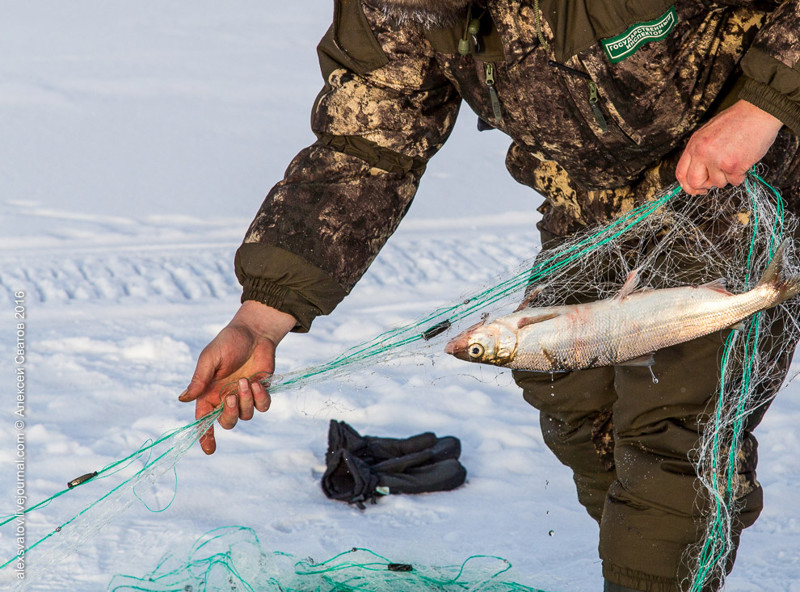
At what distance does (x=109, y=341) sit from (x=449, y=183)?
371 centimetres

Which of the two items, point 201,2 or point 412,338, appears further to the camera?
point 201,2

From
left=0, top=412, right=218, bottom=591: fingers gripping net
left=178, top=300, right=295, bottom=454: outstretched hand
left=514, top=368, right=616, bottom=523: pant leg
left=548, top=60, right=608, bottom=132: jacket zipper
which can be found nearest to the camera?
left=548, top=60, right=608, bottom=132: jacket zipper

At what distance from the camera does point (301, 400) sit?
4.05 metres

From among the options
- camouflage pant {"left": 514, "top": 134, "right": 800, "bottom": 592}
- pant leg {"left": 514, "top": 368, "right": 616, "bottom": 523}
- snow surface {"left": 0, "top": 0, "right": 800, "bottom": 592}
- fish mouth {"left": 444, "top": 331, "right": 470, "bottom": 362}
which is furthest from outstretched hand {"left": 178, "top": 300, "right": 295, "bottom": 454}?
camouflage pant {"left": 514, "top": 134, "right": 800, "bottom": 592}

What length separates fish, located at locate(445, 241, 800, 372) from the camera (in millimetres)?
1921

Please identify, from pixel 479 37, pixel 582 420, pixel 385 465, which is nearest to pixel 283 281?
pixel 479 37

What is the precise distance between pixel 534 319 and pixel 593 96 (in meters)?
0.58

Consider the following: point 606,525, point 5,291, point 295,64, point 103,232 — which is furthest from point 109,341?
point 295,64

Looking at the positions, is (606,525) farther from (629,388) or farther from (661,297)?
(661,297)

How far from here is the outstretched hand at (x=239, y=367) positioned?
224 cm

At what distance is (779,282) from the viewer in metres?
1.92

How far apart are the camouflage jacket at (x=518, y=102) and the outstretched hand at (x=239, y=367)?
5 cm

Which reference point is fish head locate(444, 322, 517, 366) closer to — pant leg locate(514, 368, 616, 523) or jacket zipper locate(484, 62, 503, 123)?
jacket zipper locate(484, 62, 503, 123)

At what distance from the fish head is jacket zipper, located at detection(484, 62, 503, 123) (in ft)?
2.16
